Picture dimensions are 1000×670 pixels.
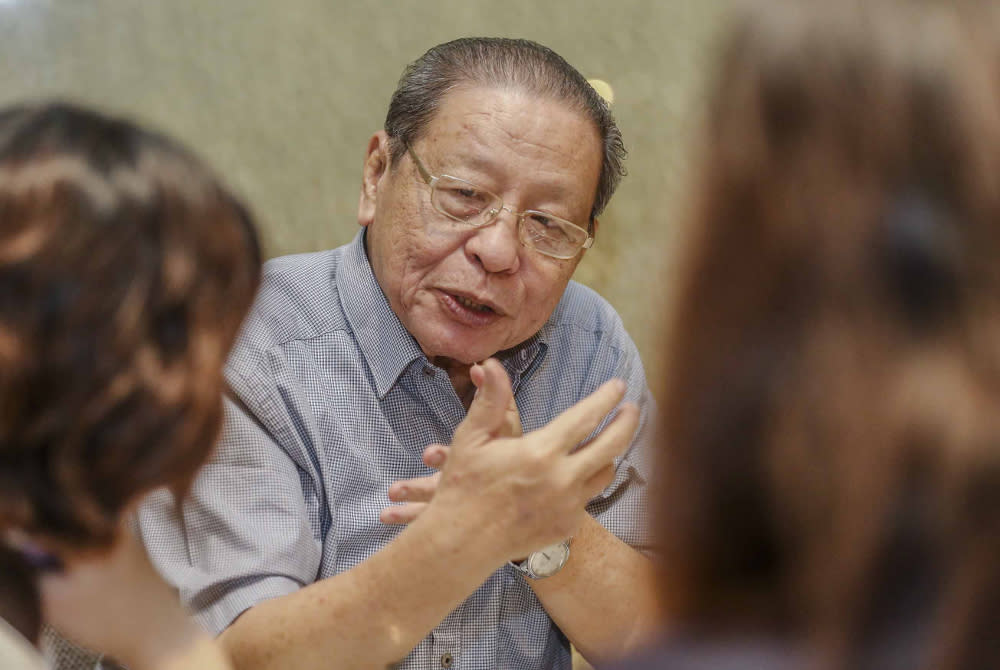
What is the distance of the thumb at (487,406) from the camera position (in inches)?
48.8

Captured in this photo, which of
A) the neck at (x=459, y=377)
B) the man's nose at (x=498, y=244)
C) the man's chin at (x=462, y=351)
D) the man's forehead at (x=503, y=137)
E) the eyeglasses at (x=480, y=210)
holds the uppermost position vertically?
the man's forehead at (x=503, y=137)

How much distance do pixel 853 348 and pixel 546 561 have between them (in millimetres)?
941

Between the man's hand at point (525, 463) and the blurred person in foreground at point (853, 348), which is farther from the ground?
the blurred person in foreground at point (853, 348)

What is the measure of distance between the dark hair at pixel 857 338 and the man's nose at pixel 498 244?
36.1 inches

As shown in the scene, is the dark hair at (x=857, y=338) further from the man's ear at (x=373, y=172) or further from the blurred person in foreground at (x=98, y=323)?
the man's ear at (x=373, y=172)

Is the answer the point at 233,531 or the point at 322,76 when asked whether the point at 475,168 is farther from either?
the point at 322,76

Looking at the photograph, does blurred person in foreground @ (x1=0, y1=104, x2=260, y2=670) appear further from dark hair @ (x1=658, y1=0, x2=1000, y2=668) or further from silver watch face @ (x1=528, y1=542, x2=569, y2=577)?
silver watch face @ (x1=528, y1=542, x2=569, y2=577)

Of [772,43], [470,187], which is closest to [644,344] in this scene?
[470,187]

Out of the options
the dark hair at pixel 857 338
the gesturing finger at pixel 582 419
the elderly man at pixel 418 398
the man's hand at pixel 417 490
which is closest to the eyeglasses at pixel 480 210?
the elderly man at pixel 418 398

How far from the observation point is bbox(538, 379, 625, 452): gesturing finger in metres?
1.22

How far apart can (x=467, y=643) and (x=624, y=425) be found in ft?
1.85

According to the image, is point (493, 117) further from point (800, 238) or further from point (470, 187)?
point (800, 238)

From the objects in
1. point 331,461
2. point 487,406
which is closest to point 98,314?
point 487,406

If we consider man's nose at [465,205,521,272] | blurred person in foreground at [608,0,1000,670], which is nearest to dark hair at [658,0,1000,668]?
blurred person in foreground at [608,0,1000,670]
